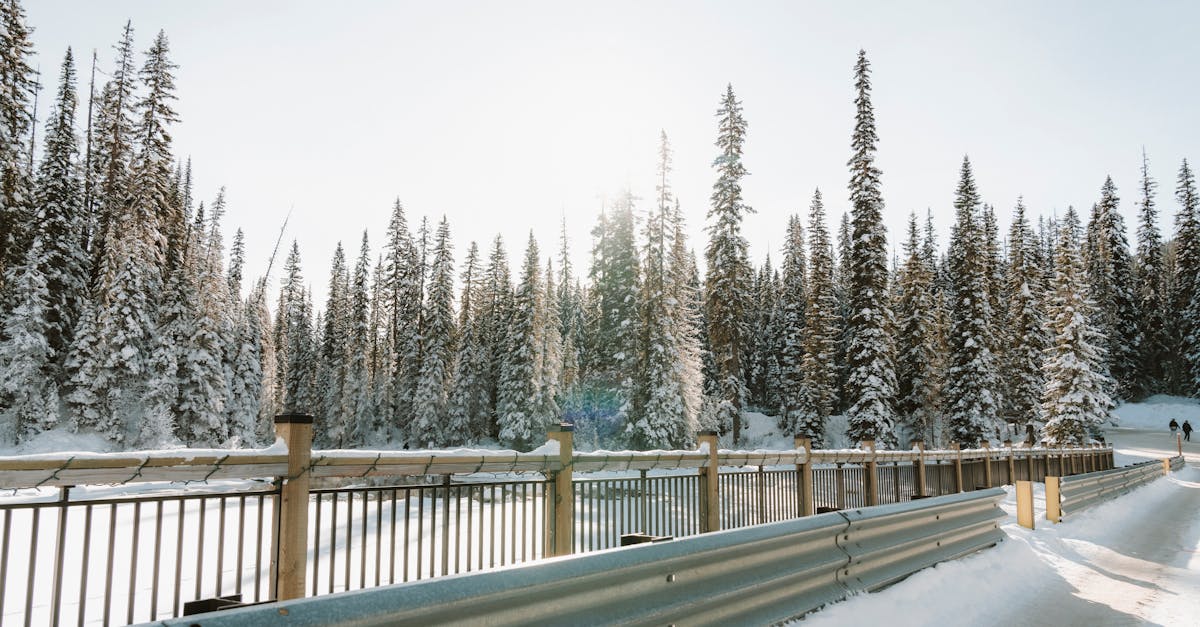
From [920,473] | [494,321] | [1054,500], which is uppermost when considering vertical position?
[494,321]

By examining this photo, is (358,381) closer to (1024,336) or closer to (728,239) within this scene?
(728,239)

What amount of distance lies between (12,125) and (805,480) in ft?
124

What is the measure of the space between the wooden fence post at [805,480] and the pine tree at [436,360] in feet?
153

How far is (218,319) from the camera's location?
41.8m

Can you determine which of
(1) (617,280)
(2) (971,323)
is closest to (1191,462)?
(2) (971,323)

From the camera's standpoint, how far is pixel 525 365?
51250 mm

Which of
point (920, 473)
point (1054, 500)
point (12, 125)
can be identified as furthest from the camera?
point (12, 125)

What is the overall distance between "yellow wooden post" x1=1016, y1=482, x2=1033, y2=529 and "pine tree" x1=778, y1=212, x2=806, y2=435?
47934 millimetres

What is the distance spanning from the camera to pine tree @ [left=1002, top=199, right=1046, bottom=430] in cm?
5688

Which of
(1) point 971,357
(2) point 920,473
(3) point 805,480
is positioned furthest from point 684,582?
(1) point 971,357

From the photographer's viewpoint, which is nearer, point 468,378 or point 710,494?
point 710,494

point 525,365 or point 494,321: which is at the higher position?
point 494,321

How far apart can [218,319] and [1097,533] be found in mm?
42005

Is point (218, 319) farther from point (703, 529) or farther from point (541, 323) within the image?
point (703, 529)
